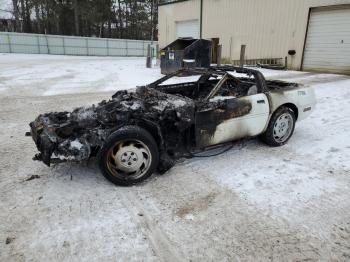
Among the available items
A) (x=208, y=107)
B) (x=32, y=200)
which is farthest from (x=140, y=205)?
(x=208, y=107)

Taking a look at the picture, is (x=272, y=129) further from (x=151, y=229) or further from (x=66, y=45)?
(x=66, y=45)

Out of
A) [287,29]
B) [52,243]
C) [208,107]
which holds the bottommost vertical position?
[52,243]

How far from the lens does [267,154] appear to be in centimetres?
482

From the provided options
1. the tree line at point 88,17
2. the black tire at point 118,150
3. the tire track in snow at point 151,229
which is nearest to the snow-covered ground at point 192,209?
the tire track in snow at point 151,229

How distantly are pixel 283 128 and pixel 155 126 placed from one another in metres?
2.45

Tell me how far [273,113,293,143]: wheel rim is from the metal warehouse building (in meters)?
11.4

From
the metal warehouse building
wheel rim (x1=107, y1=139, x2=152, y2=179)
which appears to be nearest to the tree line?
the metal warehouse building

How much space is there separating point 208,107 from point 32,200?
2.46 metres

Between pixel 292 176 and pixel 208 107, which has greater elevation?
pixel 208 107

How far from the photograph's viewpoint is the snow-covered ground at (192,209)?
2719 mm

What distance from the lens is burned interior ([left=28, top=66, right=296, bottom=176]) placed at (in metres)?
3.56

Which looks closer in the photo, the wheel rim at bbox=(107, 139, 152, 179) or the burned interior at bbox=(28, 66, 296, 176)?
the burned interior at bbox=(28, 66, 296, 176)

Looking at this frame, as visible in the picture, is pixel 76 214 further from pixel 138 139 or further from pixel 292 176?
pixel 292 176

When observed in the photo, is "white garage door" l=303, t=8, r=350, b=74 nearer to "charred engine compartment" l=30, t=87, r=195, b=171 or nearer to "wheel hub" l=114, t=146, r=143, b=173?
"charred engine compartment" l=30, t=87, r=195, b=171
